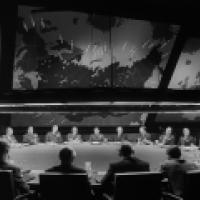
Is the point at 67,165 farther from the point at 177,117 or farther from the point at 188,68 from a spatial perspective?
the point at 177,117

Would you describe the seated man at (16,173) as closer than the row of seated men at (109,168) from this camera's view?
No

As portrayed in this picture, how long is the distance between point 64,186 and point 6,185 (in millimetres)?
592

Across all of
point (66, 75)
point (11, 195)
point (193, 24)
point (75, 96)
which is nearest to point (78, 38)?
point (66, 75)

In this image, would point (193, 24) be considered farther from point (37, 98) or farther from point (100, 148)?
point (37, 98)

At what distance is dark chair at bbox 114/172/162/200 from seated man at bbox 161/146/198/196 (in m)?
1.08

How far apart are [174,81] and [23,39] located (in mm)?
4535

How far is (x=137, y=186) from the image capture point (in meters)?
3.42

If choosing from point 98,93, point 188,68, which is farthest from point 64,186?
point 188,68

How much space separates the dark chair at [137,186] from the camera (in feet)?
11.1

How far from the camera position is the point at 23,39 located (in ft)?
27.1

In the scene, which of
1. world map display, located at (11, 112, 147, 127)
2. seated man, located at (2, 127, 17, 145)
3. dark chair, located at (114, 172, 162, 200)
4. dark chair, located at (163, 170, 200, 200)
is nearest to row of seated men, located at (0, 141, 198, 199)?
dark chair, located at (114, 172, 162, 200)

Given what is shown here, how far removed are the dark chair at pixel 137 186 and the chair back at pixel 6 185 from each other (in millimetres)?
1051

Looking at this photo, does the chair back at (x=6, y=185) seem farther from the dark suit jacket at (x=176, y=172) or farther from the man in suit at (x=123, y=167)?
the dark suit jacket at (x=176, y=172)

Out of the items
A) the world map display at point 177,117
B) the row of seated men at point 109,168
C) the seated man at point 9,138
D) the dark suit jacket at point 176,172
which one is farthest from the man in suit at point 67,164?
the world map display at point 177,117
